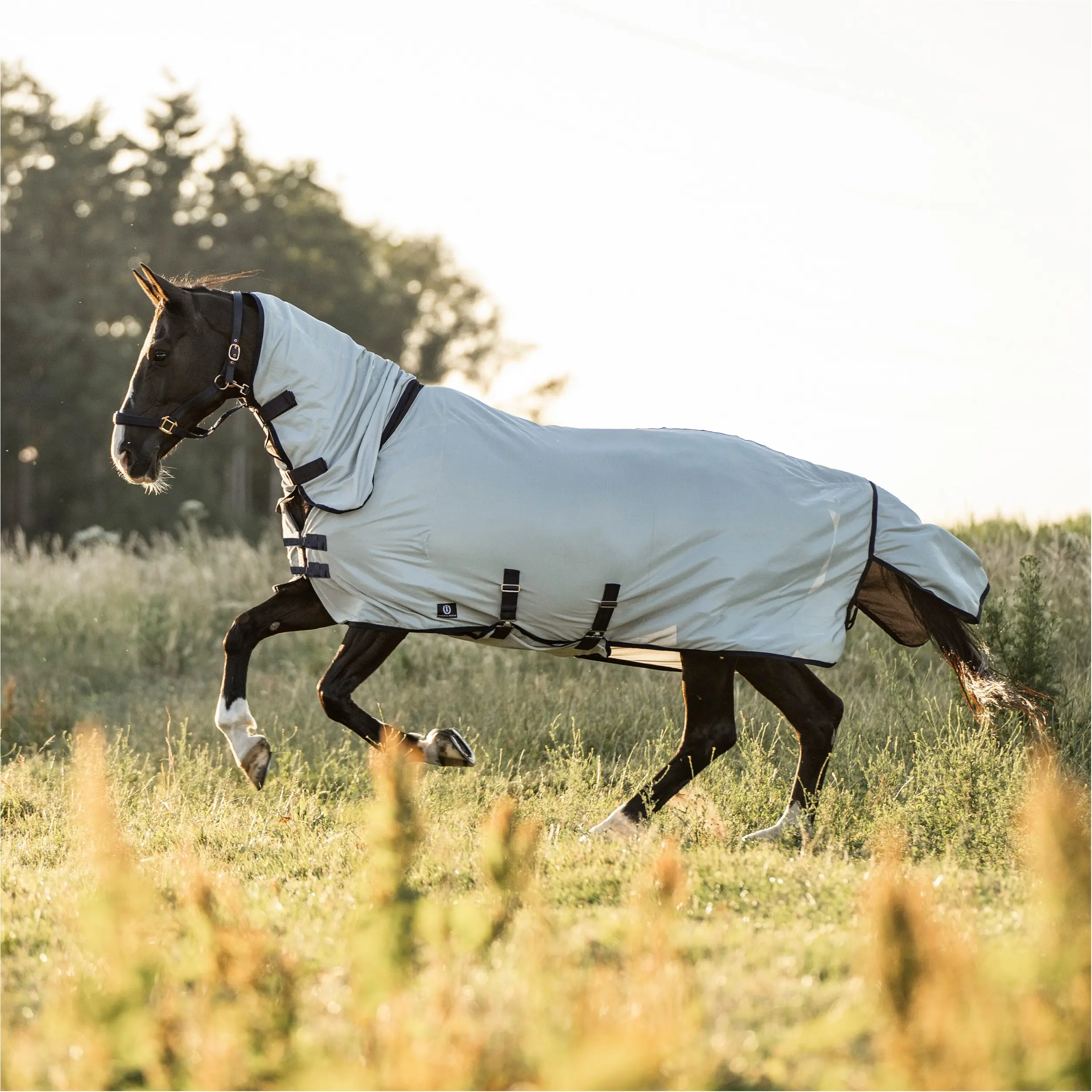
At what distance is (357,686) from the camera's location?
5.36m

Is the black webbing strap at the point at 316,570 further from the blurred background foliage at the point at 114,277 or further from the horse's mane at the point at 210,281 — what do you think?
the blurred background foliage at the point at 114,277

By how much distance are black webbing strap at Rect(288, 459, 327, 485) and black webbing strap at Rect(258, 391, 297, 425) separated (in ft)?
0.81

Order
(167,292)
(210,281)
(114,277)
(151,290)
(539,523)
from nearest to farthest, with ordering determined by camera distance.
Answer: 1. (539,523)
2. (167,292)
3. (151,290)
4. (210,281)
5. (114,277)

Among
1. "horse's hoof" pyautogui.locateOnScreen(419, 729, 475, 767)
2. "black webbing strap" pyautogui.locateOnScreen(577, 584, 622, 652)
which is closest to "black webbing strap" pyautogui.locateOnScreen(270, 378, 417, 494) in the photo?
"black webbing strap" pyautogui.locateOnScreen(577, 584, 622, 652)

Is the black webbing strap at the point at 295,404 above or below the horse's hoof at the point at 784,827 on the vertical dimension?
above

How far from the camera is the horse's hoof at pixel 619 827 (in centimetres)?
523

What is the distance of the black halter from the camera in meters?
5.30

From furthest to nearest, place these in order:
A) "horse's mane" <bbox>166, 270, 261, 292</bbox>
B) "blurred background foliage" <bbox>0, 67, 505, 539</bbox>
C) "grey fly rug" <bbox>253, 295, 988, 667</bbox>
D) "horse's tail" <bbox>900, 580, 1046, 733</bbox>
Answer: "blurred background foliage" <bbox>0, 67, 505, 539</bbox> → "horse's tail" <bbox>900, 580, 1046, 733</bbox> → "horse's mane" <bbox>166, 270, 261, 292</bbox> → "grey fly rug" <bbox>253, 295, 988, 667</bbox>

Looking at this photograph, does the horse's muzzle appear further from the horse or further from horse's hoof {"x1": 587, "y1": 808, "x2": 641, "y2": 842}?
horse's hoof {"x1": 587, "y1": 808, "x2": 641, "y2": 842}

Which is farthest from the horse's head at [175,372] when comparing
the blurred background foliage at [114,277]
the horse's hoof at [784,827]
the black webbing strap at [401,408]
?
the blurred background foliage at [114,277]

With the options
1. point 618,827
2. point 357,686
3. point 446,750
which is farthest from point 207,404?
point 618,827

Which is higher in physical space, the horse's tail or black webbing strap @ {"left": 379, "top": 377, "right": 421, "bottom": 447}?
black webbing strap @ {"left": 379, "top": 377, "right": 421, "bottom": 447}

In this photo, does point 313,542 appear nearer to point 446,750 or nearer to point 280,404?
point 280,404

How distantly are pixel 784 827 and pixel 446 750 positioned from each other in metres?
1.51
